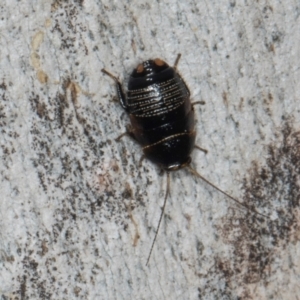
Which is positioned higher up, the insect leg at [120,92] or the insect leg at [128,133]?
the insect leg at [120,92]

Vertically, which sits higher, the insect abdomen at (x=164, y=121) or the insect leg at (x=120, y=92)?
the insect leg at (x=120, y=92)

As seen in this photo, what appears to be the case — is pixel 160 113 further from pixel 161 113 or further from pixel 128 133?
pixel 128 133

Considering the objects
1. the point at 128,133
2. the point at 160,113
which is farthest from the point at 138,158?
the point at 160,113

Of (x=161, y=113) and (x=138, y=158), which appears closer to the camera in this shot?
(x=161, y=113)

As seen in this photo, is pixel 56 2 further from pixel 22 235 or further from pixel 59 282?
pixel 59 282

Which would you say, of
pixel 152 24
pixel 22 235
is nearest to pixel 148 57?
pixel 152 24

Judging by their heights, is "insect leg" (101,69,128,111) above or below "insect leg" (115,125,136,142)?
above
